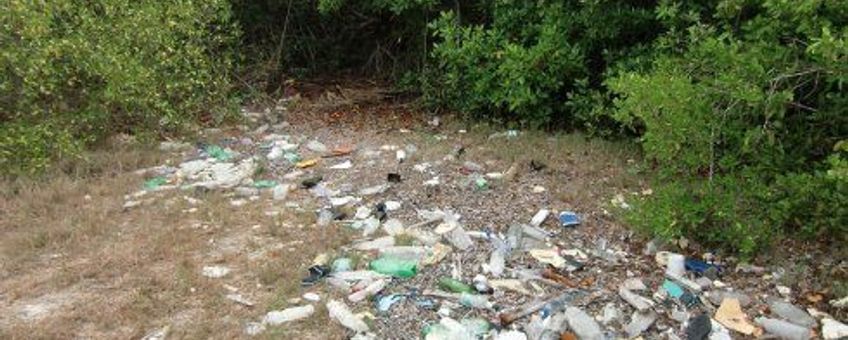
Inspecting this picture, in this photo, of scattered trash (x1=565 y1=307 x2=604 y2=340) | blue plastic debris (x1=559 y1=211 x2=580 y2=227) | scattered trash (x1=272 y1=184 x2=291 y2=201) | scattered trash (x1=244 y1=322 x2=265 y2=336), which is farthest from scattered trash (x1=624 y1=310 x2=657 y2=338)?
scattered trash (x1=272 y1=184 x2=291 y2=201)

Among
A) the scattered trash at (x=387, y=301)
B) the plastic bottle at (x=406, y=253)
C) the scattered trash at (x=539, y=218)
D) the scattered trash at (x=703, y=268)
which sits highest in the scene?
the scattered trash at (x=387, y=301)

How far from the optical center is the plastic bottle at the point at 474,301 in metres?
3.20

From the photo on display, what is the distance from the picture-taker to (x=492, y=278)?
11.2 ft

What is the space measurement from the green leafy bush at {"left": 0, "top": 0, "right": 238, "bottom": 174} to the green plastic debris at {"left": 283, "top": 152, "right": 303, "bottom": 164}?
95 centimetres

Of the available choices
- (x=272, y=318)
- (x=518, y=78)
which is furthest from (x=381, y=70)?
(x=272, y=318)

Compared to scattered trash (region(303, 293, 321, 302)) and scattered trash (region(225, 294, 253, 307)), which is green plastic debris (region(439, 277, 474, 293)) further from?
scattered trash (region(225, 294, 253, 307))

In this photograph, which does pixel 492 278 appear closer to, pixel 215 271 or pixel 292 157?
pixel 215 271

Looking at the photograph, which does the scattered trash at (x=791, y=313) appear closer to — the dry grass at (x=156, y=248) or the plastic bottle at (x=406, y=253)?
the dry grass at (x=156, y=248)

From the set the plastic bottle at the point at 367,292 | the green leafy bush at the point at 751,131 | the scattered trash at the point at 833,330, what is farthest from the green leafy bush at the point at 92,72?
the scattered trash at the point at 833,330

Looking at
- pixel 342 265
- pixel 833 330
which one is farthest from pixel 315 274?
pixel 833 330

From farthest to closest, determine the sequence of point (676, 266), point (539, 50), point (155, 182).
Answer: point (539, 50)
point (155, 182)
point (676, 266)

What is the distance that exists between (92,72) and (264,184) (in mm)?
1483

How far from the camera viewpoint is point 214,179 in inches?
194

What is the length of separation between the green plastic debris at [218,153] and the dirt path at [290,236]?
14 mm
